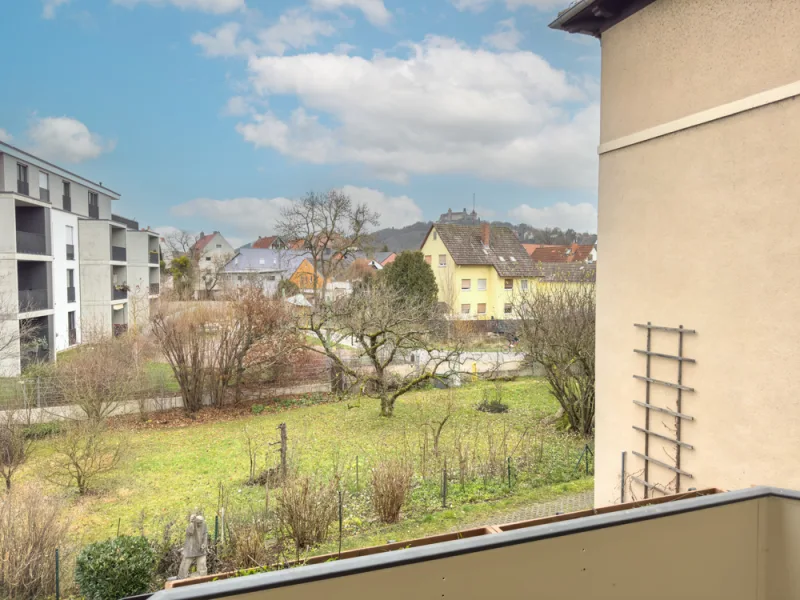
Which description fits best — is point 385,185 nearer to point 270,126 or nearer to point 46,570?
point 270,126

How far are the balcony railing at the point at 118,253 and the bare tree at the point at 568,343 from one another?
2171cm

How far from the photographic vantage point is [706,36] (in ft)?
14.9

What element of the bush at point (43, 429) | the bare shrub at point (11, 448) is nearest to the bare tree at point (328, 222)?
the bush at point (43, 429)

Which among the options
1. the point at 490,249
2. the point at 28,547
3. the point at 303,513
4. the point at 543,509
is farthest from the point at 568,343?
the point at 490,249

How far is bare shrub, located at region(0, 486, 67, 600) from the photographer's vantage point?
5301 millimetres

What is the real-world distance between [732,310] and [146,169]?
36.1 metres

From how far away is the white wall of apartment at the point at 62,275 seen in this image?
72.3 feet

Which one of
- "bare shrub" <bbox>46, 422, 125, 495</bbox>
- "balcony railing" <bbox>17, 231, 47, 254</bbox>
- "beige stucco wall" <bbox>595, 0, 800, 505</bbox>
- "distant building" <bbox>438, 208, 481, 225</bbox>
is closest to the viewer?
"beige stucco wall" <bbox>595, 0, 800, 505</bbox>

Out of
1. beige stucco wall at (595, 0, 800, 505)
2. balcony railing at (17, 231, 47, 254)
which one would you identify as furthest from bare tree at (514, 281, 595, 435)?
balcony railing at (17, 231, 47, 254)

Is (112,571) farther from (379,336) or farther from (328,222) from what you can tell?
(328,222)

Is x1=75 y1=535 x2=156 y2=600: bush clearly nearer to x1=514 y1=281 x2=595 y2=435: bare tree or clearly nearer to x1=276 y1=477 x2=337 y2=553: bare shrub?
x1=276 y1=477 x2=337 y2=553: bare shrub

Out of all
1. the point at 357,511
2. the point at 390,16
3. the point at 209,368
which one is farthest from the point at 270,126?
the point at 357,511

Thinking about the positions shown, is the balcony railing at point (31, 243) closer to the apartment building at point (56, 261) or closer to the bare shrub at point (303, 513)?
the apartment building at point (56, 261)

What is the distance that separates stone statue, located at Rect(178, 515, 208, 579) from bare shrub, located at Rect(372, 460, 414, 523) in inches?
97.9
